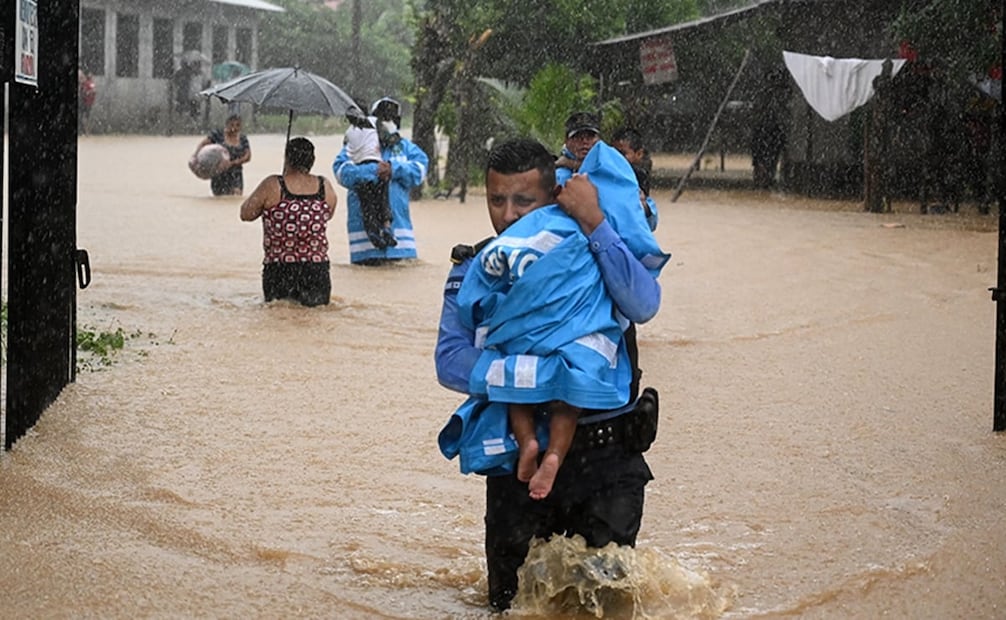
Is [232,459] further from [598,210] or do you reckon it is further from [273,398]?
[598,210]

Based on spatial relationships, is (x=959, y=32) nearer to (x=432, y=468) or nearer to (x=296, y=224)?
(x=296, y=224)

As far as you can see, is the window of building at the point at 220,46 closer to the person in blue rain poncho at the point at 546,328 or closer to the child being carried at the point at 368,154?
the child being carried at the point at 368,154

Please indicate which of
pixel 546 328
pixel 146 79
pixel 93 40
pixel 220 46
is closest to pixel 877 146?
pixel 546 328

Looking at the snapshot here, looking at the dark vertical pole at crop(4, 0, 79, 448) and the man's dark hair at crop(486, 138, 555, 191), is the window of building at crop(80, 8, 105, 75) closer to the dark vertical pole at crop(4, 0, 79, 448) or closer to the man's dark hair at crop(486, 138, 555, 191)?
the dark vertical pole at crop(4, 0, 79, 448)

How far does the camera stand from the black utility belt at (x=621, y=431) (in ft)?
13.2

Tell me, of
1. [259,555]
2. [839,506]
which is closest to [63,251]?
[259,555]

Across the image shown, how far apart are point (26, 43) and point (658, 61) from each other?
61.1ft

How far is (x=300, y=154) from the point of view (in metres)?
10.4

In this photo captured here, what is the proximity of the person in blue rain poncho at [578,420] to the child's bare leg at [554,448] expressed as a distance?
0.09m

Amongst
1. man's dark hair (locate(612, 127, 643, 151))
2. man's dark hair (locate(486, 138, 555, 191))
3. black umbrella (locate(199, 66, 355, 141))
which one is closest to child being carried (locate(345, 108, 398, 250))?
black umbrella (locate(199, 66, 355, 141))

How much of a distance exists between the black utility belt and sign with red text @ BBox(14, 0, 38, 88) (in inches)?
121

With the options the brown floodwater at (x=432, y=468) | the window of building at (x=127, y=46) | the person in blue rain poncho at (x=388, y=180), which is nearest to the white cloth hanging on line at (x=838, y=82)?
the brown floodwater at (x=432, y=468)

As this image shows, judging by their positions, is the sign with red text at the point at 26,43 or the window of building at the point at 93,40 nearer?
the sign with red text at the point at 26,43

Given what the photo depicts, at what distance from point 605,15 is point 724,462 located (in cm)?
2102
